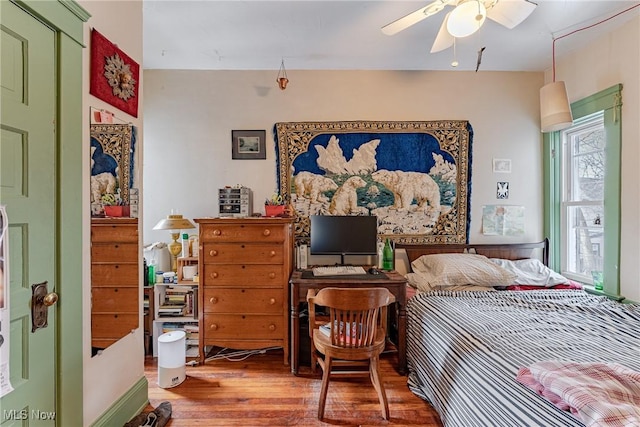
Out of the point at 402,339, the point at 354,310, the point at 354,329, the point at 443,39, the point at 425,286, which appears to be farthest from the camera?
the point at 425,286

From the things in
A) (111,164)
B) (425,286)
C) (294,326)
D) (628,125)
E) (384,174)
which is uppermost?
(628,125)

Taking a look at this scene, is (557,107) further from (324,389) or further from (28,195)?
(28,195)

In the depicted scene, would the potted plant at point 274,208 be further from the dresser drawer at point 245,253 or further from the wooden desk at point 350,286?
the wooden desk at point 350,286

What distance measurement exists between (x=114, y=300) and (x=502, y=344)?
81.6 inches

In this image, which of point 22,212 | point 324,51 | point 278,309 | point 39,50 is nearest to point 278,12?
point 324,51

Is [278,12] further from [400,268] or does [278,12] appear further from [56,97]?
[400,268]

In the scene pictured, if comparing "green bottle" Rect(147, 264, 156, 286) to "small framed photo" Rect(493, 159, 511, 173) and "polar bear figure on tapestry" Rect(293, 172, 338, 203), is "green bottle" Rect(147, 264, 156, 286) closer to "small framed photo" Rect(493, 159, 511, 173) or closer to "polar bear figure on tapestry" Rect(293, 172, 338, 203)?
"polar bear figure on tapestry" Rect(293, 172, 338, 203)

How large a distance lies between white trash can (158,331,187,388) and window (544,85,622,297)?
3479mm

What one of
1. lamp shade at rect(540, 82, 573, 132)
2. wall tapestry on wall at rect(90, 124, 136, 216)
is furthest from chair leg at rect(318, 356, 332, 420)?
lamp shade at rect(540, 82, 573, 132)

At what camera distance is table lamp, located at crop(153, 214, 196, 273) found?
2694 millimetres

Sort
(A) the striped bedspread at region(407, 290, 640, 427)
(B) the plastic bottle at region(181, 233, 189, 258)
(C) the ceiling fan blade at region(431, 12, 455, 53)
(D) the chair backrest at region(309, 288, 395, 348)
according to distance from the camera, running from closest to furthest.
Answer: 1. (A) the striped bedspread at region(407, 290, 640, 427)
2. (D) the chair backrest at region(309, 288, 395, 348)
3. (C) the ceiling fan blade at region(431, 12, 455, 53)
4. (B) the plastic bottle at region(181, 233, 189, 258)

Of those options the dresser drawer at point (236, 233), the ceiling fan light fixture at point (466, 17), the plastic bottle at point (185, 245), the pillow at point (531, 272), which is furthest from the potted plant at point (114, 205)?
the pillow at point (531, 272)

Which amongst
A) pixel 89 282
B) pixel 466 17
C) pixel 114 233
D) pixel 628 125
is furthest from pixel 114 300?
pixel 628 125

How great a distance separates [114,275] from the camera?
5.32 feet
